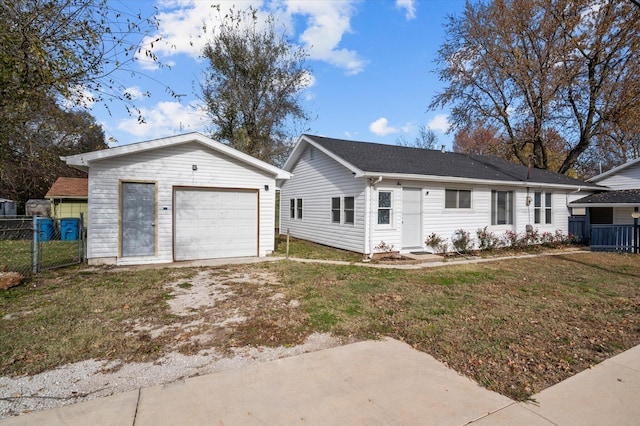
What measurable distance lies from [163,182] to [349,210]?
5.97 metres

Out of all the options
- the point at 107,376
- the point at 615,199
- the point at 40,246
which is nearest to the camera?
the point at 107,376

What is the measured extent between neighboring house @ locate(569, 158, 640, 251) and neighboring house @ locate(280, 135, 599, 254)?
775 millimetres

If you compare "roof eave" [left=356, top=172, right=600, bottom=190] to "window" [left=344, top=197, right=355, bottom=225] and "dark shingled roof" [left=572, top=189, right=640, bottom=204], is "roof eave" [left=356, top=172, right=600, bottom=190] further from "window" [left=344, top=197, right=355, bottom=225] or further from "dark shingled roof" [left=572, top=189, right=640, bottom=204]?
"window" [left=344, top=197, right=355, bottom=225]

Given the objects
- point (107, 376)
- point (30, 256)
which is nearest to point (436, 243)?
point (107, 376)

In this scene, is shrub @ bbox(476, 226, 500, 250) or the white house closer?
shrub @ bbox(476, 226, 500, 250)

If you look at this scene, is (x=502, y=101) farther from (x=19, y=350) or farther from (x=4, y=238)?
(x=4, y=238)

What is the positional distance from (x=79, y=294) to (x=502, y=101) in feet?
81.5

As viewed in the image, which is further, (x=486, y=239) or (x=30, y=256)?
(x=486, y=239)

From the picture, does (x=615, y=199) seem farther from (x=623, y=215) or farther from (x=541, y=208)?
(x=541, y=208)

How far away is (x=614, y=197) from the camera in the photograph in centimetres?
1416

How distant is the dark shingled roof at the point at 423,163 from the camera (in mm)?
11092

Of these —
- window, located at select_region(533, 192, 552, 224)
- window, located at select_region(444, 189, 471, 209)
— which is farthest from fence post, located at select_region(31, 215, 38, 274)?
window, located at select_region(533, 192, 552, 224)

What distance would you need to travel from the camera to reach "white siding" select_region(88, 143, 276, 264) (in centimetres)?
840

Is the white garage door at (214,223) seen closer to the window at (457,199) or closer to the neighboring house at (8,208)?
the window at (457,199)
